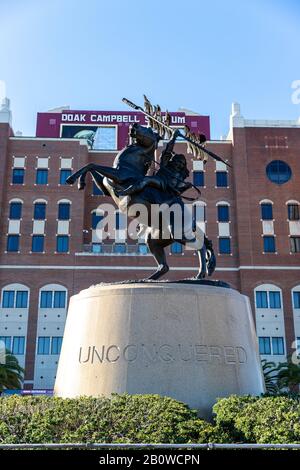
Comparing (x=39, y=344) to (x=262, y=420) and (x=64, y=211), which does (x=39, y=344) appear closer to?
(x=64, y=211)

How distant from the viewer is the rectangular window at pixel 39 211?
5722cm

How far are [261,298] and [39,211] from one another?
24.7m

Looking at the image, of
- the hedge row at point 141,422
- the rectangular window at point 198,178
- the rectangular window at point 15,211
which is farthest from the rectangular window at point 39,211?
the hedge row at point 141,422

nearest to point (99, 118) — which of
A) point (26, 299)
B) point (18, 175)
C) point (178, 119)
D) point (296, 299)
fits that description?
point (178, 119)

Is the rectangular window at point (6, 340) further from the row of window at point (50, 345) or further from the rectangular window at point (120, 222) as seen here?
the rectangular window at point (120, 222)

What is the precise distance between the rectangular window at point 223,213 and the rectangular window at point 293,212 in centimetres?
653

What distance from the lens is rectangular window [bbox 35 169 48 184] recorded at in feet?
192

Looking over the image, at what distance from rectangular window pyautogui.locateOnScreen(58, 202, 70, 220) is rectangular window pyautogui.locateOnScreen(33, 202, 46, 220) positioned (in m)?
1.68

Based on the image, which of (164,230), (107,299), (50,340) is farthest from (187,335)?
(50,340)

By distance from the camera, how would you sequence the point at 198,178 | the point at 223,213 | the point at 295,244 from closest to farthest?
the point at 295,244, the point at 223,213, the point at 198,178

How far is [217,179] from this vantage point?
196 ft

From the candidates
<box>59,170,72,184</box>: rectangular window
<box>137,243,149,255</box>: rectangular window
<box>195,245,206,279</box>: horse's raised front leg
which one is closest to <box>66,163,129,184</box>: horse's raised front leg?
<box>195,245,206,279</box>: horse's raised front leg

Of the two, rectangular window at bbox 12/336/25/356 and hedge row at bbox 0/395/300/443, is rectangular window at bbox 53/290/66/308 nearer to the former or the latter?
rectangular window at bbox 12/336/25/356
